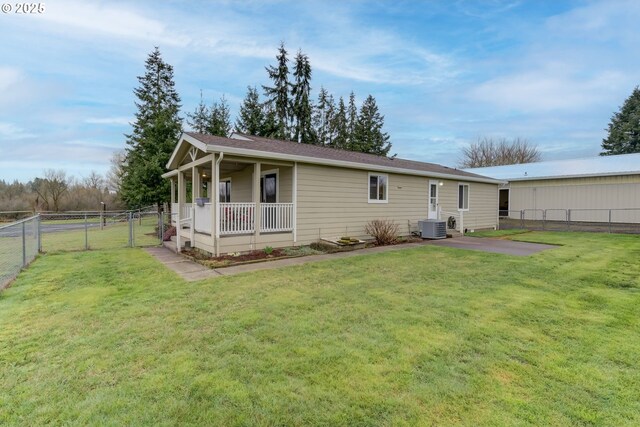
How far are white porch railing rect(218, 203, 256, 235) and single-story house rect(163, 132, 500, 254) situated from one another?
0.03m

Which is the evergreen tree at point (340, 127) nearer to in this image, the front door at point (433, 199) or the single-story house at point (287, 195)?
the front door at point (433, 199)

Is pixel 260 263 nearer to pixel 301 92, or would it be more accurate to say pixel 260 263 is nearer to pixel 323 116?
pixel 301 92

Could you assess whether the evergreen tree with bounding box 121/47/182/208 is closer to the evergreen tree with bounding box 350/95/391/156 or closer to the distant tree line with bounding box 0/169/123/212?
the distant tree line with bounding box 0/169/123/212

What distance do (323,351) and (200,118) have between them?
2737 centimetres

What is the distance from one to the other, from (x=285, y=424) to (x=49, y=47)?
13.2 metres

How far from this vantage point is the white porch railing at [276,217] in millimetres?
8828

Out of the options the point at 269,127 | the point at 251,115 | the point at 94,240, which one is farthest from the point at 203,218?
the point at 251,115

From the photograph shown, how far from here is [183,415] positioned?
2.12 metres

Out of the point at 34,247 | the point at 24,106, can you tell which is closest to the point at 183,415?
the point at 34,247

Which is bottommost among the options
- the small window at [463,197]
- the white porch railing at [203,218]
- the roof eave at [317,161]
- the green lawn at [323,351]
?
the green lawn at [323,351]

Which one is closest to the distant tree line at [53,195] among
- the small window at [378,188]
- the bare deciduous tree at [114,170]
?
the bare deciduous tree at [114,170]

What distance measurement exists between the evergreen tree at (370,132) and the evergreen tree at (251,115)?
10.7 metres

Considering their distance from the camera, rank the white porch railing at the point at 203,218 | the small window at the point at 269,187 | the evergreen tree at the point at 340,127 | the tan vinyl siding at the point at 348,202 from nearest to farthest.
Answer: the white porch railing at the point at 203,218 < the tan vinyl siding at the point at 348,202 < the small window at the point at 269,187 < the evergreen tree at the point at 340,127

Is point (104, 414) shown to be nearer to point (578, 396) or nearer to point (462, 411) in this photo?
point (462, 411)
